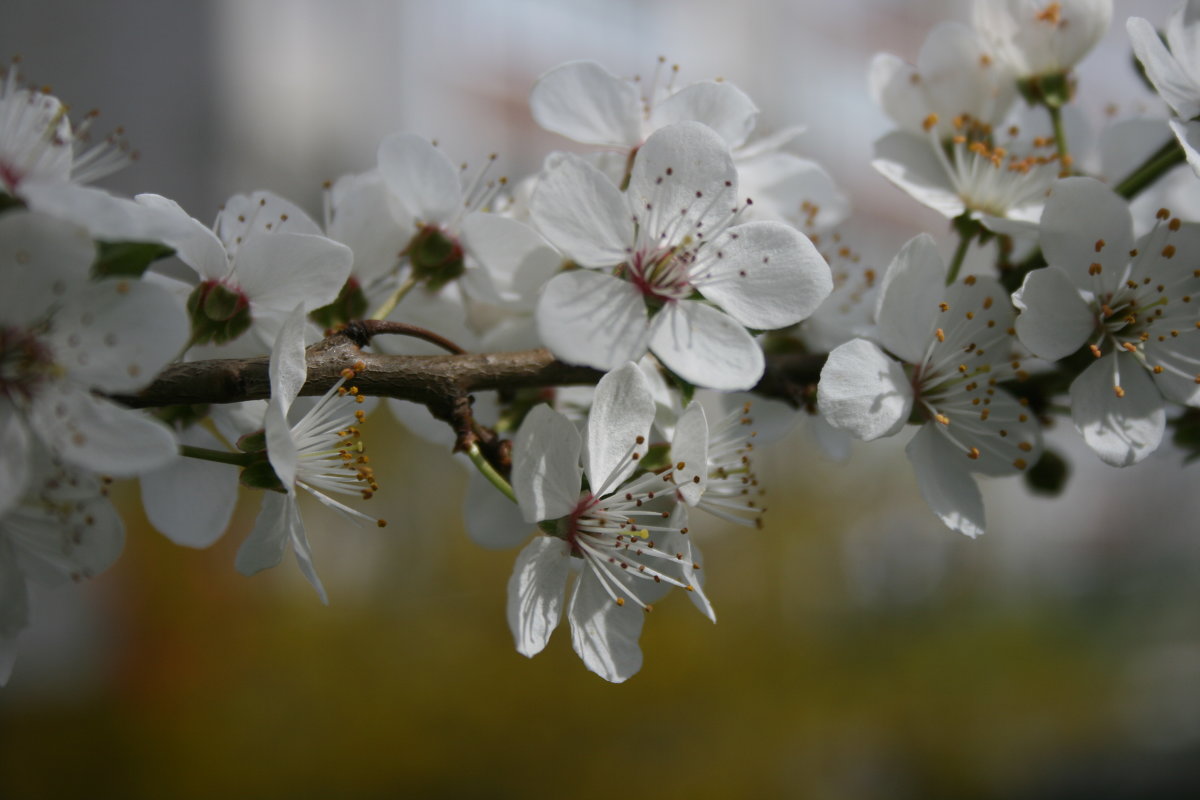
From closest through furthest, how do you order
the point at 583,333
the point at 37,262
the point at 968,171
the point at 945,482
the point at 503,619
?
1. the point at 37,262
2. the point at 583,333
3. the point at 945,482
4. the point at 968,171
5. the point at 503,619

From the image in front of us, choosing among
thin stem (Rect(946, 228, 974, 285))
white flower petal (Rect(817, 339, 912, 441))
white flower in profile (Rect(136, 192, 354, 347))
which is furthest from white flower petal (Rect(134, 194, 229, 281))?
thin stem (Rect(946, 228, 974, 285))

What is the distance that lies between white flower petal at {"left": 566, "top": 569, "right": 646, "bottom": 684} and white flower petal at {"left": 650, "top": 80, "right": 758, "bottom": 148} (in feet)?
0.94

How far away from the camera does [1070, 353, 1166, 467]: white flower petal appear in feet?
1.84

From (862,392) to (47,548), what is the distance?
447 mm

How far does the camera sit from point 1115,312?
588 millimetres

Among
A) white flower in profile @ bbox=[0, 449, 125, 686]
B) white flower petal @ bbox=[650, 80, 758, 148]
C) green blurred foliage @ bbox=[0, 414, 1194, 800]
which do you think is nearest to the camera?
white flower in profile @ bbox=[0, 449, 125, 686]

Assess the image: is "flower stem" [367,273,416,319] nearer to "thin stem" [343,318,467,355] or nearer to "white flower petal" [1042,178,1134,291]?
"thin stem" [343,318,467,355]

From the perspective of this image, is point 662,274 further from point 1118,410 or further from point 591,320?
point 1118,410

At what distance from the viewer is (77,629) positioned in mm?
3695

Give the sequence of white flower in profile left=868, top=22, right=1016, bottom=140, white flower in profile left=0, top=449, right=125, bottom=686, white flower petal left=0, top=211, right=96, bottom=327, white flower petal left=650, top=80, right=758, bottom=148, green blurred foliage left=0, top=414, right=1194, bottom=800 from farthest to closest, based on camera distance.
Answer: green blurred foliage left=0, top=414, right=1194, bottom=800
white flower in profile left=868, top=22, right=1016, bottom=140
white flower petal left=650, top=80, right=758, bottom=148
white flower in profile left=0, top=449, right=125, bottom=686
white flower petal left=0, top=211, right=96, bottom=327

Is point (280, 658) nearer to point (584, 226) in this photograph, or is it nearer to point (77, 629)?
point (77, 629)

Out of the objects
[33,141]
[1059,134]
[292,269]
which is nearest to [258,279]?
[292,269]

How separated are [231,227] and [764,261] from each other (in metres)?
0.35

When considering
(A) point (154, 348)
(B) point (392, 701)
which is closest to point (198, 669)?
(B) point (392, 701)
